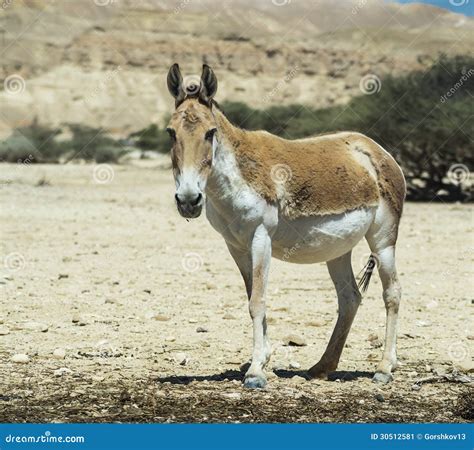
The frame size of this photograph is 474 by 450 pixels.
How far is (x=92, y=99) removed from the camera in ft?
307

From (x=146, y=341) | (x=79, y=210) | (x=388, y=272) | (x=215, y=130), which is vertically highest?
(x=79, y=210)

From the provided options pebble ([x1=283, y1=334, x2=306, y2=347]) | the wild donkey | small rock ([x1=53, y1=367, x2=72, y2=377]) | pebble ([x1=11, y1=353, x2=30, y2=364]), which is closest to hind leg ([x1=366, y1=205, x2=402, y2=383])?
the wild donkey

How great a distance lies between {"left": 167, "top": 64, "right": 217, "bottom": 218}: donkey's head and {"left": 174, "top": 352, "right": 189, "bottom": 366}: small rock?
224 cm

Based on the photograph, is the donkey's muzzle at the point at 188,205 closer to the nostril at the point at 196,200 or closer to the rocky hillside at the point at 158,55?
the nostril at the point at 196,200

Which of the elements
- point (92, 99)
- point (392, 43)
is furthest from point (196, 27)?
point (92, 99)

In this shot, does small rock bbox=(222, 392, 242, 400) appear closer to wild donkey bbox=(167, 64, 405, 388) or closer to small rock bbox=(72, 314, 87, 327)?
wild donkey bbox=(167, 64, 405, 388)

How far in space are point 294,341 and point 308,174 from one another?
2362 millimetres

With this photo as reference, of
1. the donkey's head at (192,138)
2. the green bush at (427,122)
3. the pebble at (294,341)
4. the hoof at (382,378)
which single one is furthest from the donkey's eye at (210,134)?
the green bush at (427,122)

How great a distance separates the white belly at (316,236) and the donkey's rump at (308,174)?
0.07 metres

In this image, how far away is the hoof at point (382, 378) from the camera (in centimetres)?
821

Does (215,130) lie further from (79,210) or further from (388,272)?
(79,210)

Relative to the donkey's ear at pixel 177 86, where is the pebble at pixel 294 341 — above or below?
below

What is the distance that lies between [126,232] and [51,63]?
8474 centimetres

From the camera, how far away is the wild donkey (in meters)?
7.36
